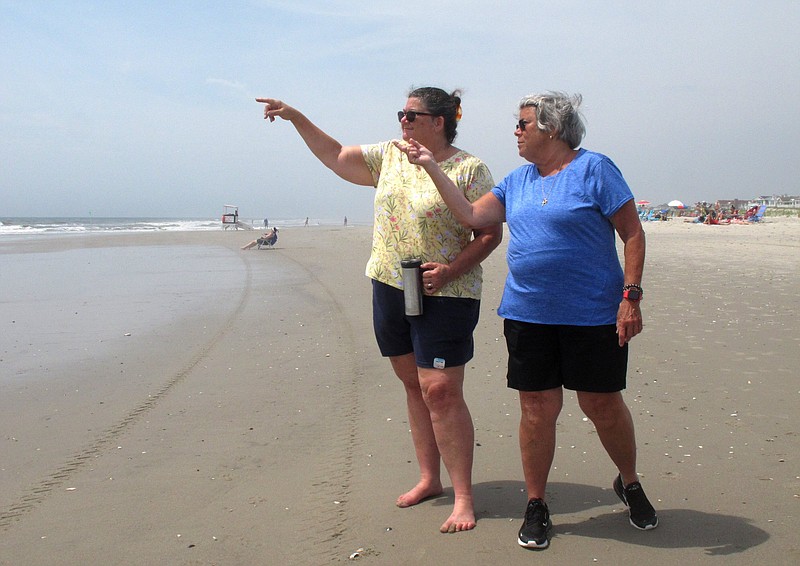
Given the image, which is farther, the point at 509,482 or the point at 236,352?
the point at 236,352

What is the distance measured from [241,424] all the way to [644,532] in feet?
8.88

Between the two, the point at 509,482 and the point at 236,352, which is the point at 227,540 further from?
the point at 236,352

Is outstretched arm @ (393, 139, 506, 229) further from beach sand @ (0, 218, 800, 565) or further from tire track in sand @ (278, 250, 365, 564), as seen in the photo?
tire track in sand @ (278, 250, 365, 564)

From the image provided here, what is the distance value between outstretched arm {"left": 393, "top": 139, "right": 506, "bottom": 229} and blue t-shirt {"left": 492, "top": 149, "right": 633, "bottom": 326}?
0.65ft

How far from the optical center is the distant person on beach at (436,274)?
10.3 feet

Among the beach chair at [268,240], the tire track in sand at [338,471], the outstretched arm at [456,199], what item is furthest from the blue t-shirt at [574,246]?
the beach chair at [268,240]

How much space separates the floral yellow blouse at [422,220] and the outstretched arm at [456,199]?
3.4 inches

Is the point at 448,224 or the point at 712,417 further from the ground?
the point at 448,224

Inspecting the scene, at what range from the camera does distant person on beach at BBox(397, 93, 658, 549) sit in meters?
2.85

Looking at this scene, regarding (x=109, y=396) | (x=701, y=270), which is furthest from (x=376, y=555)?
(x=701, y=270)

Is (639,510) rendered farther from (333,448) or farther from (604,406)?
(333,448)

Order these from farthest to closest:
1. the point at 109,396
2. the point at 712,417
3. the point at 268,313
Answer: the point at 268,313
the point at 109,396
the point at 712,417

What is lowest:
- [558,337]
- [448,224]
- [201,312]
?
[201,312]

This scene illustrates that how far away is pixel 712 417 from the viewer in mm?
4434
